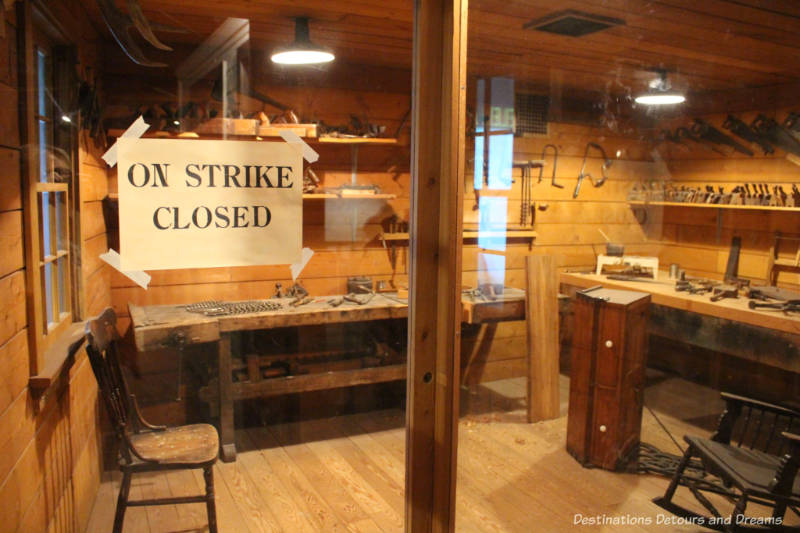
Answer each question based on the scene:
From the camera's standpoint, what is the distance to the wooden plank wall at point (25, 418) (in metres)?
1.18

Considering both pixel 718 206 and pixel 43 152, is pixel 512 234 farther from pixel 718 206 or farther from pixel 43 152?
pixel 43 152

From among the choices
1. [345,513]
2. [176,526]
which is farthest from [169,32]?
[345,513]

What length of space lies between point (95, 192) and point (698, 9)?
2169mm

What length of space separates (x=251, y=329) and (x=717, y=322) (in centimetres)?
169

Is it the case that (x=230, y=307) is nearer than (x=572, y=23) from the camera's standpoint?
Yes

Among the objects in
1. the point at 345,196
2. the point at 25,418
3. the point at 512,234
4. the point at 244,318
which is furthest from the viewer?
the point at 512,234

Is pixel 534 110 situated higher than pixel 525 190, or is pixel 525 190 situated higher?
pixel 534 110

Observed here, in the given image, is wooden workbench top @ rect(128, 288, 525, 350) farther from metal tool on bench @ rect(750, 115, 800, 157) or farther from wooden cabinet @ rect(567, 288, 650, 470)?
metal tool on bench @ rect(750, 115, 800, 157)

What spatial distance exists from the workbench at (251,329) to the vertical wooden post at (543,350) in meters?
0.47

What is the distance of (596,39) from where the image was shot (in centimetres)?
242

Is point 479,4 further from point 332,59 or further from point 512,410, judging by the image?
point 512,410

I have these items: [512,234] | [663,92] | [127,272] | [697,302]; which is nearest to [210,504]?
[127,272]

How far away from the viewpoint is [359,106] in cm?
193

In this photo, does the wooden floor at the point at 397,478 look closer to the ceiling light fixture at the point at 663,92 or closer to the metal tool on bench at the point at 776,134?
the metal tool on bench at the point at 776,134
